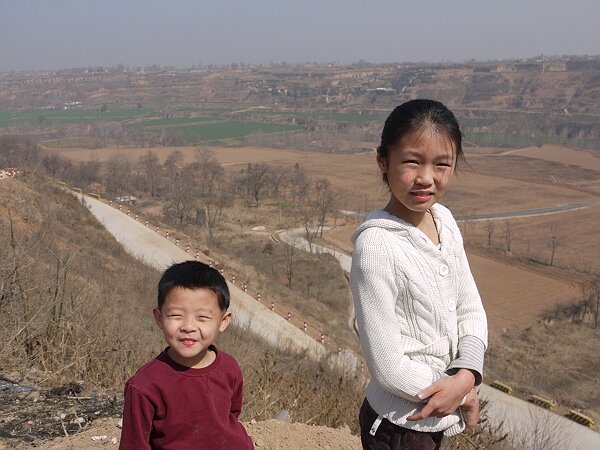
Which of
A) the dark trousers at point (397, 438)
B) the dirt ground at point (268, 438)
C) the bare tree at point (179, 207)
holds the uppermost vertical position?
the dark trousers at point (397, 438)

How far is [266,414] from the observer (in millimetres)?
4383

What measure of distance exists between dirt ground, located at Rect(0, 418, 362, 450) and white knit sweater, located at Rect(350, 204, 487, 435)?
185 cm

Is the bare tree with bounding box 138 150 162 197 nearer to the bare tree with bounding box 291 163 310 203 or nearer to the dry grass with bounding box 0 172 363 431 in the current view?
the bare tree with bounding box 291 163 310 203

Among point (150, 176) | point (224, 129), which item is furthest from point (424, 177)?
point (224, 129)

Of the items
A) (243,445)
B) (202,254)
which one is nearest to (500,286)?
(202,254)

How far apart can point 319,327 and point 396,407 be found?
15088mm

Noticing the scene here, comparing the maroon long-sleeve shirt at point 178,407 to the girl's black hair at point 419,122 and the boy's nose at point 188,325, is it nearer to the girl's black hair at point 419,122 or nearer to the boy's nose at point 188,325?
the boy's nose at point 188,325

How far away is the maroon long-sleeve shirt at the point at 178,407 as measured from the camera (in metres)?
1.88

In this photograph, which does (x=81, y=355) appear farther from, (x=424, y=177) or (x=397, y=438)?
(x=424, y=177)

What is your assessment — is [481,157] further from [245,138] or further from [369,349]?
[369,349]

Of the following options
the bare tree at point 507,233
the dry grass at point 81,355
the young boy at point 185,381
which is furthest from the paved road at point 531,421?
the bare tree at point 507,233

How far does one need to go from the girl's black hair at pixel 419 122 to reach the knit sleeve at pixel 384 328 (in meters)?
0.33

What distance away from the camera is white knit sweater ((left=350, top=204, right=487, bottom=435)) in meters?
1.79

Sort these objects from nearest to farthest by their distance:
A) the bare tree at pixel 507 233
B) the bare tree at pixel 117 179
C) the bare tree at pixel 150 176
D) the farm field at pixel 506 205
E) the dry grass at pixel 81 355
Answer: the dry grass at pixel 81 355 → the farm field at pixel 506 205 → the bare tree at pixel 507 233 → the bare tree at pixel 117 179 → the bare tree at pixel 150 176
